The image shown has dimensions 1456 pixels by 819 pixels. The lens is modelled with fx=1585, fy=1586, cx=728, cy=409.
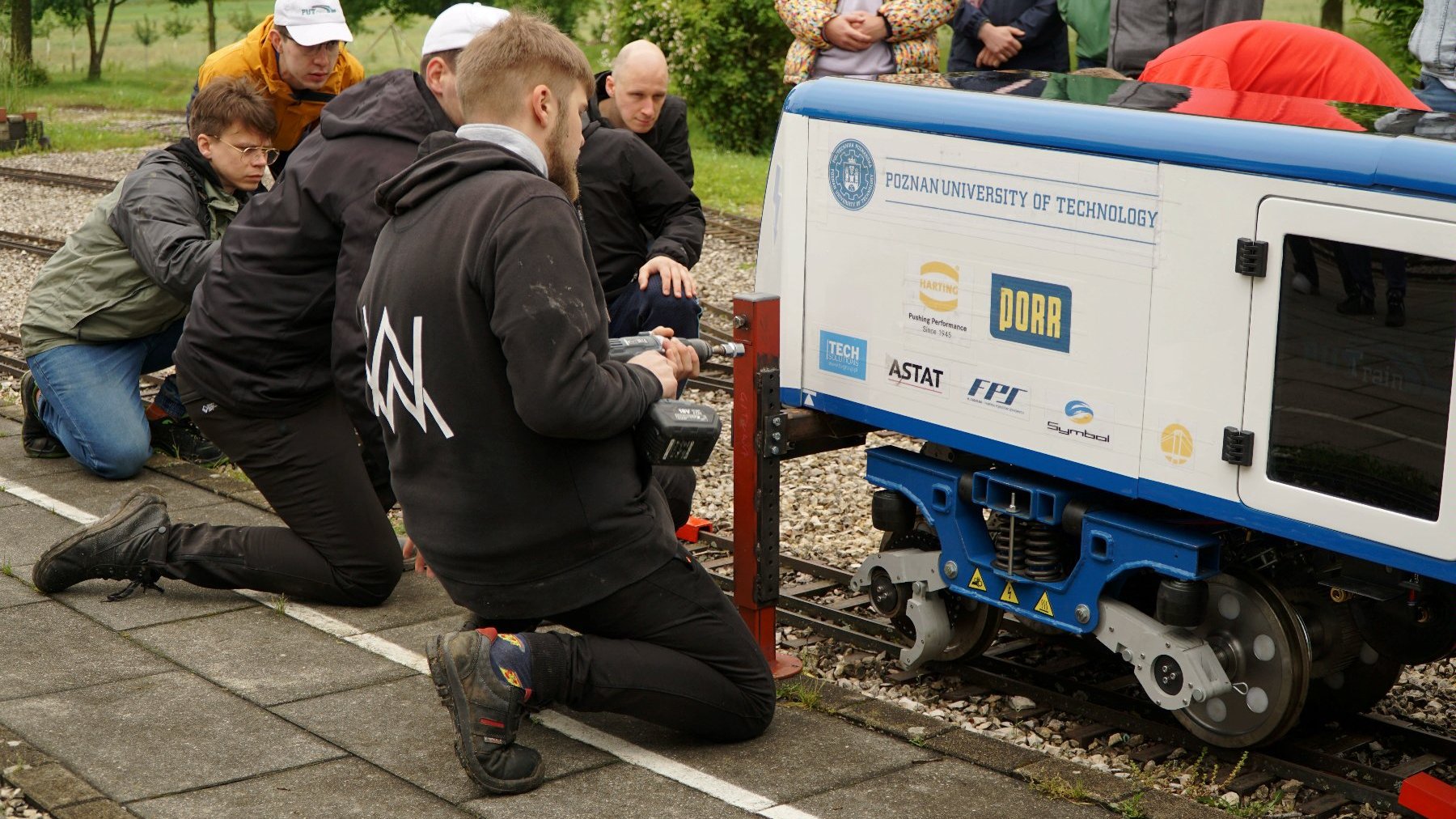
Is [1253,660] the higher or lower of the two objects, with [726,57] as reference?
lower

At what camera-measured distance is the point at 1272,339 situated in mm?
3764

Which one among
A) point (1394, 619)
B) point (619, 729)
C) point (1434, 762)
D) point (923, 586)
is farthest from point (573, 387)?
point (1434, 762)

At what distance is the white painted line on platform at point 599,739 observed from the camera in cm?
402

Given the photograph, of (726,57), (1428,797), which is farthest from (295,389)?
(726,57)

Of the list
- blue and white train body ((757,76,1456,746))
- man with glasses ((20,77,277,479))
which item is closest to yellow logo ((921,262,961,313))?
blue and white train body ((757,76,1456,746))

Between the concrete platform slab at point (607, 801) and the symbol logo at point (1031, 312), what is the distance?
1.48 m

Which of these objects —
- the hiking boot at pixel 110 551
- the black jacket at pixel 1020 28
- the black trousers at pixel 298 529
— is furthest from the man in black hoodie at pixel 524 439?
the black jacket at pixel 1020 28

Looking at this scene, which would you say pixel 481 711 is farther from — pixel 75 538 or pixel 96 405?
pixel 96 405

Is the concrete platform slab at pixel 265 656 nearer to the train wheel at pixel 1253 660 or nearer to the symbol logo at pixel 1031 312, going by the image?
the symbol logo at pixel 1031 312

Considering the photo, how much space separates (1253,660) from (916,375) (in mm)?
1226

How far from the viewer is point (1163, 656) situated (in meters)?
4.31

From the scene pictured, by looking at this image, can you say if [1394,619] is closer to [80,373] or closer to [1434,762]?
[1434,762]

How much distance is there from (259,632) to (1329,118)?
3.65 metres

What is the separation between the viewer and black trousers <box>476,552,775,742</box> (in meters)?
4.21
